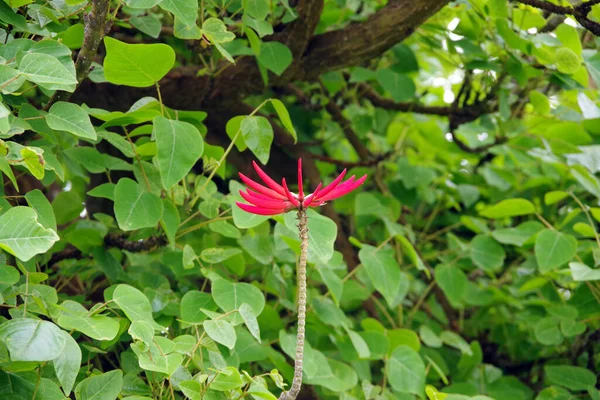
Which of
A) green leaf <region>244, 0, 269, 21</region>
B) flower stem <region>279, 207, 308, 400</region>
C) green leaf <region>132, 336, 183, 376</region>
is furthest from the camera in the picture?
green leaf <region>244, 0, 269, 21</region>

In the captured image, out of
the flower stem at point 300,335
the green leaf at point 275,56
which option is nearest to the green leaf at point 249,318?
the flower stem at point 300,335

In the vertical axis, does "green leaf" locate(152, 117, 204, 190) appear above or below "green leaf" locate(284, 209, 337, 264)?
above

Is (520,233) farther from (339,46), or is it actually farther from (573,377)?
(339,46)

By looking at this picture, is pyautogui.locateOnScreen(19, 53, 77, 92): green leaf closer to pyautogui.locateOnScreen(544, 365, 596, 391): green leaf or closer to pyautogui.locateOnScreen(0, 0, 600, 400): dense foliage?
pyautogui.locateOnScreen(0, 0, 600, 400): dense foliage

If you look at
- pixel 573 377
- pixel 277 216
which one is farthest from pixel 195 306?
pixel 573 377

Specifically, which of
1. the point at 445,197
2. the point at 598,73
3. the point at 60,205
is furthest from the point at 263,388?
the point at 445,197

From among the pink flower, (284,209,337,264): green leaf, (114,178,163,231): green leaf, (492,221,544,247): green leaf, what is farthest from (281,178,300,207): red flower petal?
(492,221,544,247): green leaf
